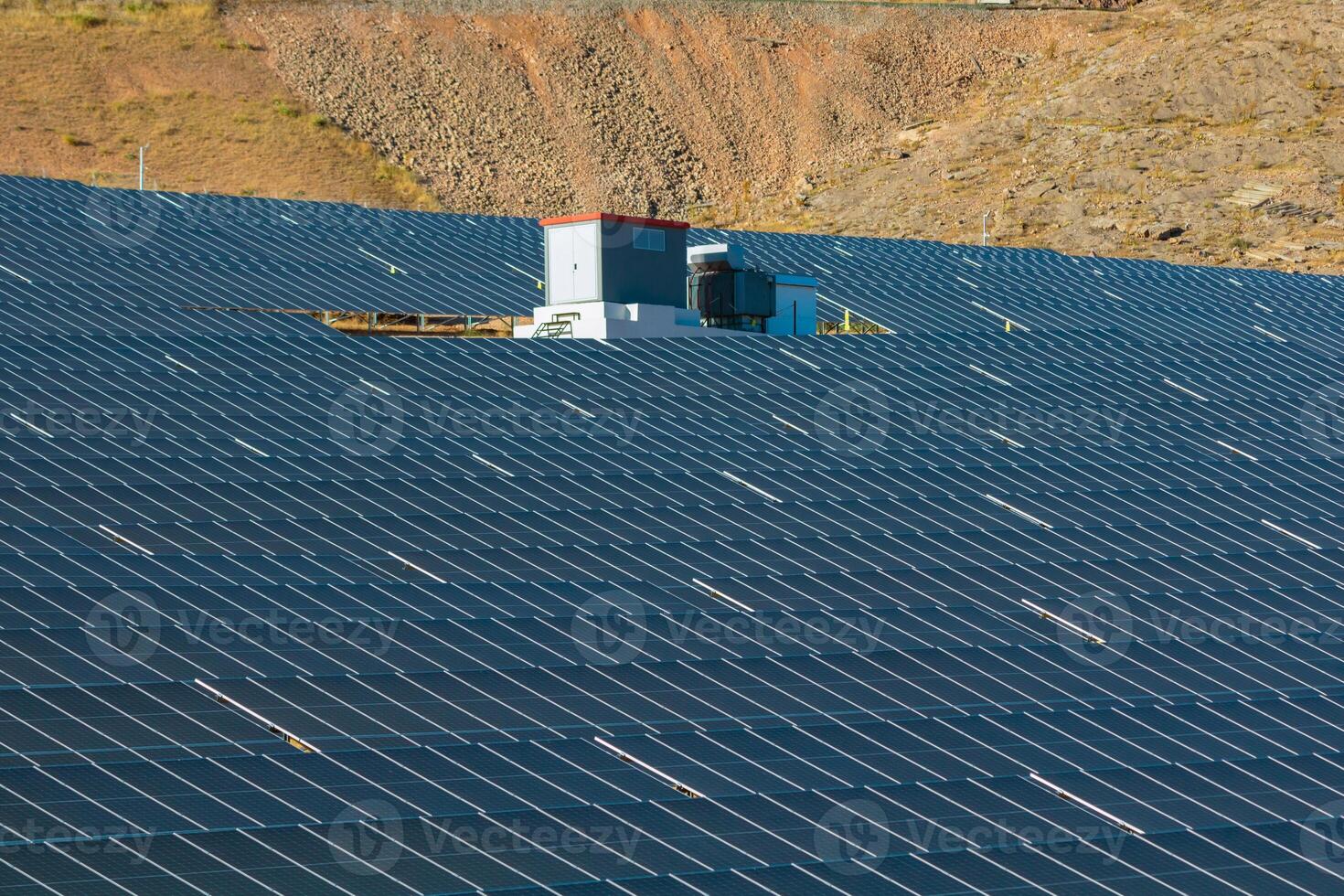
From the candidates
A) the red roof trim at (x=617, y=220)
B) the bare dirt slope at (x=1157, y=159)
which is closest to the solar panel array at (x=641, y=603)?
the red roof trim at (x=617, y=220)

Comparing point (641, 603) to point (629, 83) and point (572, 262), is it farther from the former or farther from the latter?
point (629, 83)

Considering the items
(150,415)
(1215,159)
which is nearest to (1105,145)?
(1215,159)

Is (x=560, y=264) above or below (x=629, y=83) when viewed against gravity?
below

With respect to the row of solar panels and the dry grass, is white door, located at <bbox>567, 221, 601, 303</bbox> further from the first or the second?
the dry grass

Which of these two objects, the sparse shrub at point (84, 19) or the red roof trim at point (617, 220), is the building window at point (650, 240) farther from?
the sparse shrub at point (84, 19)

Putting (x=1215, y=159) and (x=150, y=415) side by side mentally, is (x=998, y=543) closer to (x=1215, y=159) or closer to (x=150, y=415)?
(x=150, y=415)

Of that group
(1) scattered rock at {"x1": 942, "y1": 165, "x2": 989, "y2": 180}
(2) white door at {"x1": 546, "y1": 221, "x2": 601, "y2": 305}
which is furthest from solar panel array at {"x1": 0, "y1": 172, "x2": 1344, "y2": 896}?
(1) scattered rock at {"x1": 942, "y1": 165, "x2": 989, "y2": 180}

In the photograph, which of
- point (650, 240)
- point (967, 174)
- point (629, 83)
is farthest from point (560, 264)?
point (629, 83)
